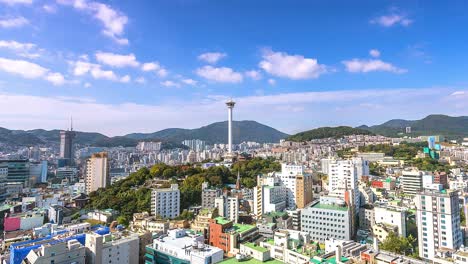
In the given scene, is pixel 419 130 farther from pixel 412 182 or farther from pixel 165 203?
pixel 165 203

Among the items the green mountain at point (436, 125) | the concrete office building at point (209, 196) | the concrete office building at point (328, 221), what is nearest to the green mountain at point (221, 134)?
the green mountain at point (436, 125)

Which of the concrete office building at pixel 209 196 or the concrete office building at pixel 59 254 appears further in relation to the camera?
the concrete office building at pixel 209 196

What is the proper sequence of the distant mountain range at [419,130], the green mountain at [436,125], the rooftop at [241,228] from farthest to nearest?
the green mountain at [436,125], the distant mountain range at [419,130], the rooftop at [241,228]

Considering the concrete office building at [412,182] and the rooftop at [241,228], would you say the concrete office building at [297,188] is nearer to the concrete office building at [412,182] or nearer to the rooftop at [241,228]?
the rooftop at [241,228]

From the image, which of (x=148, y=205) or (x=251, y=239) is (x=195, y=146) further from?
(x=251, y=239)

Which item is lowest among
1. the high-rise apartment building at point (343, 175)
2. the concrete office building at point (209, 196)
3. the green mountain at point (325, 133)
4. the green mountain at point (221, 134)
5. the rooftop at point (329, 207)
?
the concrete office building at point (209, 196)

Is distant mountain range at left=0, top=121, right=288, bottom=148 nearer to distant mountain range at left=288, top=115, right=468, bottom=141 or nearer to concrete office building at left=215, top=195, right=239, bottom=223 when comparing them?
distant mountain range at left=288, top=115, right=468, bottom=141

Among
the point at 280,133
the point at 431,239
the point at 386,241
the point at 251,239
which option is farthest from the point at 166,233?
the point at 280,133
